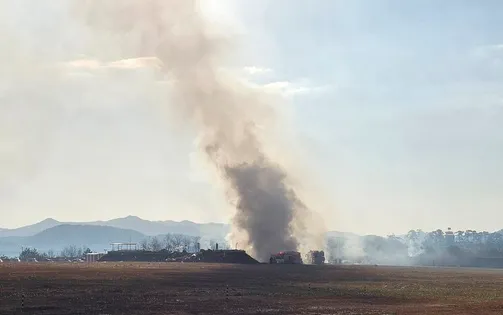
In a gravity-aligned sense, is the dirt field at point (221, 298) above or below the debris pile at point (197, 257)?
below

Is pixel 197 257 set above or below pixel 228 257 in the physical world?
above

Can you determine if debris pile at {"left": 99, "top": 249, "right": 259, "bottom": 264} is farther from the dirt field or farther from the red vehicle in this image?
the dirt field

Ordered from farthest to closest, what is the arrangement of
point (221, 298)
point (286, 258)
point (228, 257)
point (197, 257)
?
point (197, 257) → point (228, 257) → point (286, 258) → point (221, 298)

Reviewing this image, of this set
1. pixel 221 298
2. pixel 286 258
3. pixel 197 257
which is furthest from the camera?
pixel 197 257

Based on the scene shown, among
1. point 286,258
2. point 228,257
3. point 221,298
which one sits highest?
point 228,257

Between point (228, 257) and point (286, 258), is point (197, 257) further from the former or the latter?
point (286, 258)

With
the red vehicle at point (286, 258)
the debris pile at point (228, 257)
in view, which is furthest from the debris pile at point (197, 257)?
the red vehicle at point (286, 258)

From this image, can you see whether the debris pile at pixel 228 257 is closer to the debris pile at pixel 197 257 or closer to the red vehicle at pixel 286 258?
the debris pile at pixel 197 257

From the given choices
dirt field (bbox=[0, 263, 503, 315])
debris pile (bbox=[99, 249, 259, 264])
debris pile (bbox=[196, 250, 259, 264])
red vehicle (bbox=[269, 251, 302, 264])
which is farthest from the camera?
debris pile (bbox=[99, 249, 259, 264])

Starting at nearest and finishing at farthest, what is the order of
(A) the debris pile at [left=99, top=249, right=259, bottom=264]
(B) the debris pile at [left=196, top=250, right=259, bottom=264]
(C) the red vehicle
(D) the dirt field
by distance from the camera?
(D) the dirt field → (B) the debris pile at [left=196, top=250, right=259, bottom=264] → (C) the red vehicle → (A) the debris pile at [left=99, top=249, right=259, bottom=264]

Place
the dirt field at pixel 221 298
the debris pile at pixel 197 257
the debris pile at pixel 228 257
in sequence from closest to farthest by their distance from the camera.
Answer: the dirt field at pixel 221 298
the debris pile at pixel 228 257
the debris pile at pixel 197 257

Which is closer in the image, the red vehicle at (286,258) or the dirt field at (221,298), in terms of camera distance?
the dirt field at (221,298)

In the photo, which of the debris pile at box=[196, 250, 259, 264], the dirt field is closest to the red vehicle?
the debris pile at box=[196, 250, 259, 264]

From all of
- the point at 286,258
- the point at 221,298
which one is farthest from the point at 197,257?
the point at 221,298
